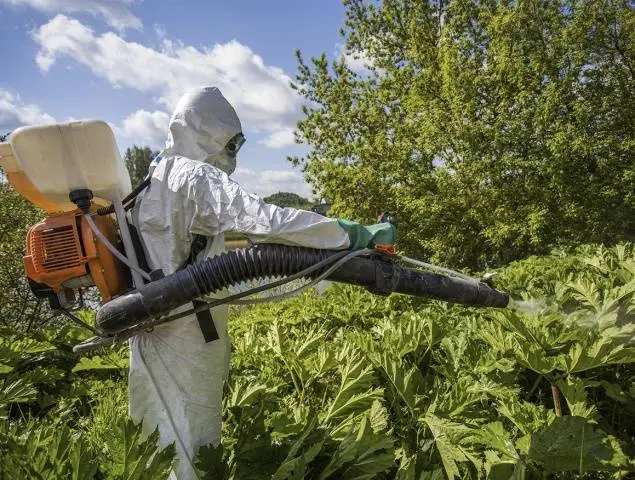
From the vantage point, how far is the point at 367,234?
2.01m

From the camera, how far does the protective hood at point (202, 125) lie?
2.19 metres

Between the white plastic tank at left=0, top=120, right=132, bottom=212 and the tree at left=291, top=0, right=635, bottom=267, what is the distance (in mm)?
11524

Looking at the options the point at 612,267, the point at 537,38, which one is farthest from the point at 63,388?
the point at 537,38

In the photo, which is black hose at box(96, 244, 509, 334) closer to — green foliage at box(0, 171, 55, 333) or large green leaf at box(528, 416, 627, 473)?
large green leaf at box(528, 416, 627, 473)

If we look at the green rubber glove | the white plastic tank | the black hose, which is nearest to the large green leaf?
the black hose

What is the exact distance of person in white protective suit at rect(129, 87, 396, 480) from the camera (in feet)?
6.57

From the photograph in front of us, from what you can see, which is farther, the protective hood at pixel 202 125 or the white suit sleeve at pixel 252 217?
the protective hood at pixel 202 125

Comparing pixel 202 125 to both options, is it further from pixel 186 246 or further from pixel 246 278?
pixel 246 278

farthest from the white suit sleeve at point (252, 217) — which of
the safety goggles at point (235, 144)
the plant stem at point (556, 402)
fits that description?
the plant stem at point (556, 402)

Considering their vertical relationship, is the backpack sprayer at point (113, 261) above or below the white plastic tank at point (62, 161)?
below

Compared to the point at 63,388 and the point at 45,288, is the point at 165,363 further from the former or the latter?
the point at 63,388

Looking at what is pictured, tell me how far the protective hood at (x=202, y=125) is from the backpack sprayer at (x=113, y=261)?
260 millimetres

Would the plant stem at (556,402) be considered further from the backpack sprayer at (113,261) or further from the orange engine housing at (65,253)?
the orange engine housing at (65,253)

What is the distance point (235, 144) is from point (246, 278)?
828 mm
